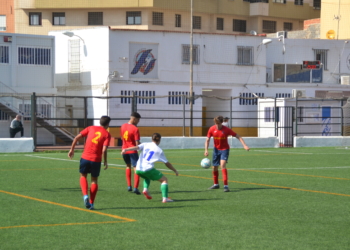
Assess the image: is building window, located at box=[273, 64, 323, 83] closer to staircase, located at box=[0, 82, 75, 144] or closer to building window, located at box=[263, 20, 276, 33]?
staircase, located at box=[0, 82, 75, 144]

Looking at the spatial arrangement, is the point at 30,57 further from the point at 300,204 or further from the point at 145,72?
the point at 300,204

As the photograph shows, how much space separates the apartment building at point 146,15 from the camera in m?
62.9

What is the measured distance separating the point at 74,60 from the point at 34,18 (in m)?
21.0

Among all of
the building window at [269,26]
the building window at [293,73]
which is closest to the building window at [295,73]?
the building window at [293,73]

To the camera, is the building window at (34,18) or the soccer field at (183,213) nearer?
the soccer field at (183,213)

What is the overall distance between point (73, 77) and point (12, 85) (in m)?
4.76

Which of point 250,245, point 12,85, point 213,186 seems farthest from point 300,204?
point 12,85

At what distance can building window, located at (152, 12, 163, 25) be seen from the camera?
6362 centimetres

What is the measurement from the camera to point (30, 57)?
44438 mm

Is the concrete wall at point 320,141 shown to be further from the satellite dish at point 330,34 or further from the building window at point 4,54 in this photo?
the satellite dish at point 330,34

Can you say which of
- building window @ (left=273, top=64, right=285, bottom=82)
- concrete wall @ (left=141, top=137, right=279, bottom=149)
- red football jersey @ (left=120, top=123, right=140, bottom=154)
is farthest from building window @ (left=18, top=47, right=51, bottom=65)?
red football jersey @ (left=120, top=123, right=140, bottom=154)

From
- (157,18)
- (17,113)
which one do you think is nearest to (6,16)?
(157,18)

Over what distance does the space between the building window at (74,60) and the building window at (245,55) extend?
1170cm

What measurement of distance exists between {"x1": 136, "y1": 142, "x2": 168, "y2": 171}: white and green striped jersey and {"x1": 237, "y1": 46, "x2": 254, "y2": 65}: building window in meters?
36.9
